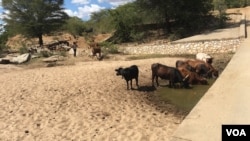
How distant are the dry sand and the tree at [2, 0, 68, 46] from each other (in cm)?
1756

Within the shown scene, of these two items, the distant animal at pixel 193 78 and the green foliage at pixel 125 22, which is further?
the green foliage at pixel 125 22

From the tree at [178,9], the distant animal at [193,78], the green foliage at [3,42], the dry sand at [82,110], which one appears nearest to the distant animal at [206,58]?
the distant animal at [193,78]

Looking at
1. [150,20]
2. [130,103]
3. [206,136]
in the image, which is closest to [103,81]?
[130,103]

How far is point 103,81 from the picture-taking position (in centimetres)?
1410

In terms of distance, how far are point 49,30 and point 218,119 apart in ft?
92.2

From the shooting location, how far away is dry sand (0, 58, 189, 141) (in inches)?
333

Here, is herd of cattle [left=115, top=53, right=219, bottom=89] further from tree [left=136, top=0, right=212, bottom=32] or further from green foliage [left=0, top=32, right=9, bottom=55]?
green foliage [left=0, top=32, right=9, bottom=55]

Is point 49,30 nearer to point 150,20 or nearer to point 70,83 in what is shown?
point 150,20

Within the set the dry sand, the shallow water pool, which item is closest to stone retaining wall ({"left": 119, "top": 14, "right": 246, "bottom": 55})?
the dry sand

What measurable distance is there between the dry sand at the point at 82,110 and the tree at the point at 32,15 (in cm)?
1756

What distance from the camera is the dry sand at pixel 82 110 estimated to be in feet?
27.8

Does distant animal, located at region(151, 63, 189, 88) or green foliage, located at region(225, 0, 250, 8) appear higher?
green foliage, located at region(225, 0, 250, 8)

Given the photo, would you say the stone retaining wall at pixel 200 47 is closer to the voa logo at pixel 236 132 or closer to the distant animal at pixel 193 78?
the distant animal at pixel 193 78

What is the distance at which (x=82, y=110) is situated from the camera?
1030 cm
